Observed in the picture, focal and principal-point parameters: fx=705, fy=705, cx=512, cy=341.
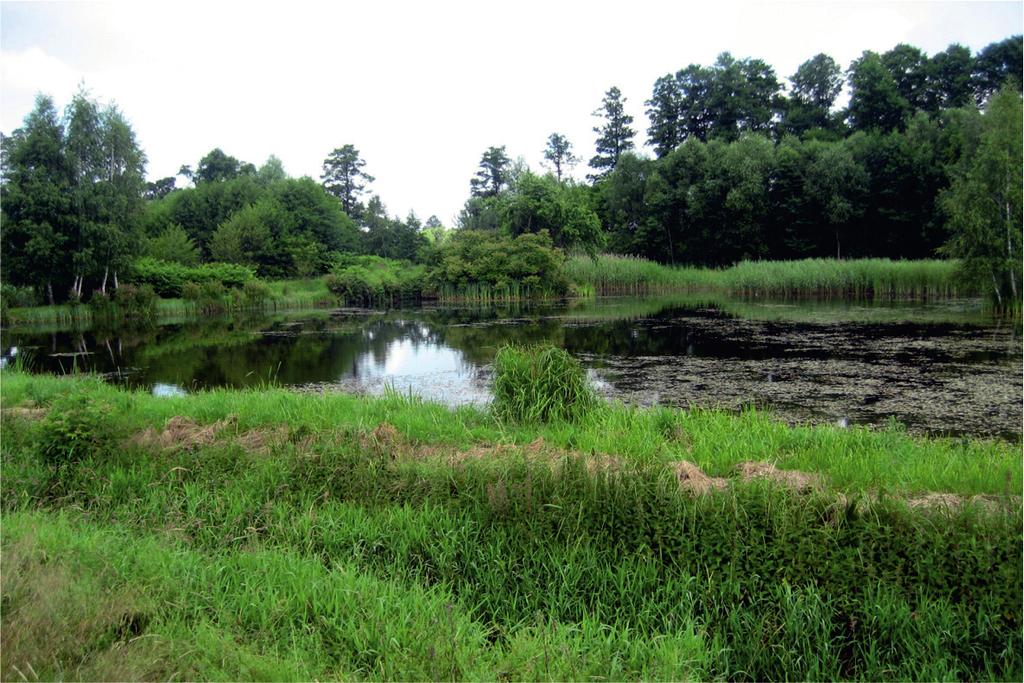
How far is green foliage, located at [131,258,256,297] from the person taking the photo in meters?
31.7

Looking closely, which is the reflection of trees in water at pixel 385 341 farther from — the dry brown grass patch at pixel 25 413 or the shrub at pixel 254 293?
the shrub at pixel 254 293

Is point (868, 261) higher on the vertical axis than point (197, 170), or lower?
lower

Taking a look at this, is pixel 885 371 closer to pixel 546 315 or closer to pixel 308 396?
pixel 308 396

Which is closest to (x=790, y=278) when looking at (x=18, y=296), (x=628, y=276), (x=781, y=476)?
(x=628, y=276)

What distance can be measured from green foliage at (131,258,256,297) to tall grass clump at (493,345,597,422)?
28543 mm

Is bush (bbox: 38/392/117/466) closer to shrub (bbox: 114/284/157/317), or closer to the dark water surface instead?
the dark water surface

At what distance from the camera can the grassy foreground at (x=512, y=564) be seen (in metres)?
3.04

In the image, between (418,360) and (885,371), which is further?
(418,360)

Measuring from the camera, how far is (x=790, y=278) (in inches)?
1271

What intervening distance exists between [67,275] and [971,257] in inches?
1233

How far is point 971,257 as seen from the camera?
19953 millimetres

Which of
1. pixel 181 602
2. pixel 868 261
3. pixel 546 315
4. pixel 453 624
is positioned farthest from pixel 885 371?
pixel 868 261

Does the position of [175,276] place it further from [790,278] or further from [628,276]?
[790,278]

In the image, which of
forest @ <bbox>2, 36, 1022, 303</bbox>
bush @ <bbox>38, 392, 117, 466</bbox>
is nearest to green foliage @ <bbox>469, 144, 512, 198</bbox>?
forest @ <bbox>2, 36, 1022, 303</bbox>
